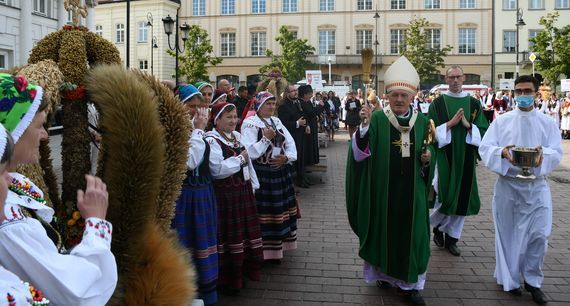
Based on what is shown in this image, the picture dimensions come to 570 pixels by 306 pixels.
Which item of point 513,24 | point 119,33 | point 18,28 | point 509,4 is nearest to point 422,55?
point 513,24

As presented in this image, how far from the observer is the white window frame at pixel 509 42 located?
2147 inches

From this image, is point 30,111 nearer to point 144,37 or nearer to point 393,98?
point 393,98

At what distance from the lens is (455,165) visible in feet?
21.6

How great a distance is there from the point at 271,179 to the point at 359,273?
1.36m

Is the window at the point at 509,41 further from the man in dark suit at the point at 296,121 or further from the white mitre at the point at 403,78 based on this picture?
the white mitre at the point at 403,78

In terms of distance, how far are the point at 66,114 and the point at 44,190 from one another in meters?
0.33

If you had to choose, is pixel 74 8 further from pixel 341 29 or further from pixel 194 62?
pixel 341 29

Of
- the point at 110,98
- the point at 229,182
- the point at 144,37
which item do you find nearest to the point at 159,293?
the point at 110,98

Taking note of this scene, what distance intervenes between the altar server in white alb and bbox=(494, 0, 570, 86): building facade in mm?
53254

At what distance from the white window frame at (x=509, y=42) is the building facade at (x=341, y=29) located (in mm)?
1464

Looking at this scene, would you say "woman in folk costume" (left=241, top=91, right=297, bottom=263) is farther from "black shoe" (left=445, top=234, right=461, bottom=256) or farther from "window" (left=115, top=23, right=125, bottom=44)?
"window" (left=115, top=23, right=125, bottom=44)

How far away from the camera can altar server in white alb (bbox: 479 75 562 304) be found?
492 cm

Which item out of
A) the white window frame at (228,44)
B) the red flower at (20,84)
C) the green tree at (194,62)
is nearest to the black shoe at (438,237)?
the red flower at (20,84)

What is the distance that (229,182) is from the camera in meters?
5.03
